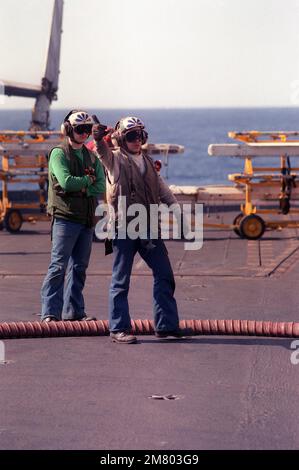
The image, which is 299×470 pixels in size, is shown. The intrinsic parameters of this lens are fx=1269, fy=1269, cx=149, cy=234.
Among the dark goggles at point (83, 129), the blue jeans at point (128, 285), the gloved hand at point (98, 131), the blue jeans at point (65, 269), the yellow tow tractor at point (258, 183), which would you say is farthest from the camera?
the yellow tow tractor at point (258, 183)

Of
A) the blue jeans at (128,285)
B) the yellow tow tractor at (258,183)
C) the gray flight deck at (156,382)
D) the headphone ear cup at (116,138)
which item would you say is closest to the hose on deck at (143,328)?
the gray flight deck at (156,382)

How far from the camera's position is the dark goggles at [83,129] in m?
10.3

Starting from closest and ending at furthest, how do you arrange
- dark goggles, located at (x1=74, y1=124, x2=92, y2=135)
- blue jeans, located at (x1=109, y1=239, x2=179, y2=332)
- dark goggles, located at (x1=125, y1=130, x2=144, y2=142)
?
dark goggles, located at (x1=125, y1=130, x2=144, y2=142), blue jeans, located at (x1=109, y1=239, x2=179, y2=332), dark goggles, located at (x1=74, y1=124, x2=92, y2=135)

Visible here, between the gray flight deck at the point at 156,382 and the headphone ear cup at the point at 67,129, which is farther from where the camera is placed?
the headphone ear cup at the point at 67,129

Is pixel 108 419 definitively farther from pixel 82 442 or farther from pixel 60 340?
pixel 60 340

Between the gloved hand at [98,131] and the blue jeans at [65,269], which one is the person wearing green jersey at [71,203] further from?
the gloved hand at [98,131]

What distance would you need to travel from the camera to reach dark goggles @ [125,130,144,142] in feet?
32.0

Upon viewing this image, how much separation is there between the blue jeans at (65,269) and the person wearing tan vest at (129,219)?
0.67 m

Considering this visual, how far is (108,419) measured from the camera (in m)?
7.55

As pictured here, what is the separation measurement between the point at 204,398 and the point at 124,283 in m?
2.00

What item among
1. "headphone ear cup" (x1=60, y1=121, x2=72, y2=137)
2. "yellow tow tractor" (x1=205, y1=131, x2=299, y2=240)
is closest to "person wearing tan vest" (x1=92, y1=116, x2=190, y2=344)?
"headphone ear cup" (x1=60, y1=121, x2=72, y2=137)

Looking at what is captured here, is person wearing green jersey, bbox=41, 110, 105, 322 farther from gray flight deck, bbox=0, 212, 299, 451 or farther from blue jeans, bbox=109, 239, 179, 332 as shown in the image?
blue jeans, bbox=109, 239, 179, 332

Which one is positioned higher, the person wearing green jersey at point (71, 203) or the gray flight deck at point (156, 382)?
the person wearing green jersey at point (71, 203)
